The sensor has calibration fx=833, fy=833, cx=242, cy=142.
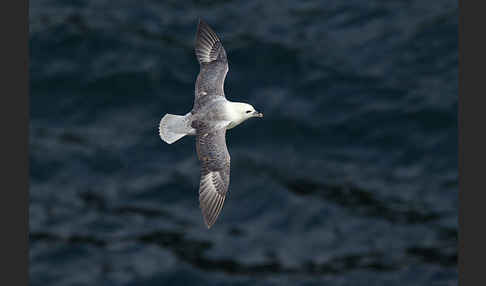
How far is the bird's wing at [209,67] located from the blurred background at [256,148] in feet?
21.6

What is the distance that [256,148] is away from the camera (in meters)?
18.9

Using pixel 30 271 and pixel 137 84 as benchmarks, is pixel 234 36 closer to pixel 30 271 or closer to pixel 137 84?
pixel 137 84

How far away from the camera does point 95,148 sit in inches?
749

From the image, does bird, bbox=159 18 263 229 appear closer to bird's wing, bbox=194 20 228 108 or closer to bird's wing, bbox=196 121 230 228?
bird's wing, bbox=196 121 230 228

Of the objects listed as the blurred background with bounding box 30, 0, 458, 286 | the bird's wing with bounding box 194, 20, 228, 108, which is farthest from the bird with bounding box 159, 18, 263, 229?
the blurred background with bounding box 30, 0, 458, 286

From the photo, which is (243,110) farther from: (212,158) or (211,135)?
(212,158)

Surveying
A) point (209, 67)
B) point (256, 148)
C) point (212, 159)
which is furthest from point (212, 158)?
point (256, 148)

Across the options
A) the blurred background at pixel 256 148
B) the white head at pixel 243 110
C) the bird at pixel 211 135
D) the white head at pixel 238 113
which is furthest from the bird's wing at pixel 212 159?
the blurred background at pixel 256 148

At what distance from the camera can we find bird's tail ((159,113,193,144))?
10727mm

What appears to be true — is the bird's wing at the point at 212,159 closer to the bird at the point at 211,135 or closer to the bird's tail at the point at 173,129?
the bird at the point at 211,135

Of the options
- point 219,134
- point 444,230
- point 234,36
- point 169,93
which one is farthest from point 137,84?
point 219,134

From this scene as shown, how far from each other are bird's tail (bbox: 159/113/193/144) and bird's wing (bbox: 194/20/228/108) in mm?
378

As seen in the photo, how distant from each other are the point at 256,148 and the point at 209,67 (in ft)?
24.1

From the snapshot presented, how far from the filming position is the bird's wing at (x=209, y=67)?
1134 centimetres
